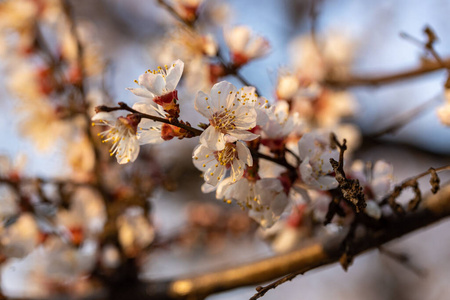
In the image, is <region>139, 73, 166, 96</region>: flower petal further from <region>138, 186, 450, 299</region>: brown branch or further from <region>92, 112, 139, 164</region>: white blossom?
<region>138, 186, 450, 299</region>: brown branch

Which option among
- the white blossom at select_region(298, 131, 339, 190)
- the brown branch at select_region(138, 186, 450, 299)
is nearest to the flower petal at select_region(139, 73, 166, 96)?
the white blossom at select_region(298, 131, 339, 190)

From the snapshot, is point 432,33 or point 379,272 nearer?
point 432,33

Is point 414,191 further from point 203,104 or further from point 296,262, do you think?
point 203,104

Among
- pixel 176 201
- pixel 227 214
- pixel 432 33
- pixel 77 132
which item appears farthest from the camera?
pixel 176 201

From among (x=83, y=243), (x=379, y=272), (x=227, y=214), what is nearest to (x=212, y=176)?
(x=83, y=243)

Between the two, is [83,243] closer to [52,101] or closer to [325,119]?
[52,101]

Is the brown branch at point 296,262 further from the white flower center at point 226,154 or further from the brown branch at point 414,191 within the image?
the white flower center at point 226,154
